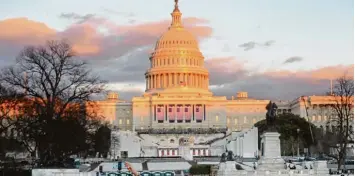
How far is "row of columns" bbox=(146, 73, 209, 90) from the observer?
561 feet

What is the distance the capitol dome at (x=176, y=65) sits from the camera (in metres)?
171

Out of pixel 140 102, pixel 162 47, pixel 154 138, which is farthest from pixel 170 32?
pixel 154 138

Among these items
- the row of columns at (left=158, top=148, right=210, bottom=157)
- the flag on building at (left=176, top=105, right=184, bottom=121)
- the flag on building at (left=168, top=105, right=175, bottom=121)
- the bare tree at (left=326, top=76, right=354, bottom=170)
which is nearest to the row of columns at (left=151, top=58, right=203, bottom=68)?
the flag on building at (left=168, top=105, right=175, bottom=121)

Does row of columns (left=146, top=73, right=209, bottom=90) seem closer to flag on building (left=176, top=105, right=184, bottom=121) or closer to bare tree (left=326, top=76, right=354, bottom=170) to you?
flag on building (left=176, top=105, right=184, bottom=121)

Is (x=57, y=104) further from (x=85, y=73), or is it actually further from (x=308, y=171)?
(x=308, y=171)

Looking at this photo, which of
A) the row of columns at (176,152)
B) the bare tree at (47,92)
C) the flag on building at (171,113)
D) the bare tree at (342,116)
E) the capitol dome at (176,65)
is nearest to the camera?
the bare tree at (47,92)

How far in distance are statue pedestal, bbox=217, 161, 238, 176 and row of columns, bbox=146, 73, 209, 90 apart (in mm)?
121961

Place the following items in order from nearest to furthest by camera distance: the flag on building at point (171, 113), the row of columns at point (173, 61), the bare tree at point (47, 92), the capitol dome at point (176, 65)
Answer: the bare tree at point (47, 92) < the flag on building at point (171, 113) < the capitol dome at point (176, 65) < the row of columns at point (173, 61)

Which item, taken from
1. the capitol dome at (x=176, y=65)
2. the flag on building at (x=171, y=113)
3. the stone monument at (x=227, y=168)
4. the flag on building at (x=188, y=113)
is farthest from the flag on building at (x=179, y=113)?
the stone monument at (x=227, y=168)

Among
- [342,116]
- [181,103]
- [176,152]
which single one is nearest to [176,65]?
[181,103]

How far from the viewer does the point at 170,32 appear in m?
175

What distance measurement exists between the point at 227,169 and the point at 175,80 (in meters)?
125

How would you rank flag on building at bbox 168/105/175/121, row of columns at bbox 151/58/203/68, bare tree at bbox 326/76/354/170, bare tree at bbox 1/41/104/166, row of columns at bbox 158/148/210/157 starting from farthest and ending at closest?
row of columns at bbox 151/58/203/68 < flag on building at bbox 168/105/175/121 < row of columns at bbox 158/148/210/157 < bare tree at bbox 326/76/354/170 < bare tree at bbox 1/41/104/166

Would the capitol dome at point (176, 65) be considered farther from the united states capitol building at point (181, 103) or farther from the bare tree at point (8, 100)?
the bare tree at point (8, 100)
